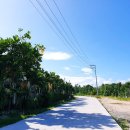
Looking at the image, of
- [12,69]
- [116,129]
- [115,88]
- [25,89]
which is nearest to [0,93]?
[12,69]

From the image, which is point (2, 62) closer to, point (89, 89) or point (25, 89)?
point (25, 89)

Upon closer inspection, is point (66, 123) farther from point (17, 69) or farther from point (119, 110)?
point (119, 110)

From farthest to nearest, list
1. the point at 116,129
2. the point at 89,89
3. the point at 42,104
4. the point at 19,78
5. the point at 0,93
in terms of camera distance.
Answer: the point at 89,89, the point at 42,104, the point at 19,78, the point at 0,93, the point at 116,129

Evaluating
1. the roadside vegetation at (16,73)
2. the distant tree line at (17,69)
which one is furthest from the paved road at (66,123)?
the distant tree line at (17,69)

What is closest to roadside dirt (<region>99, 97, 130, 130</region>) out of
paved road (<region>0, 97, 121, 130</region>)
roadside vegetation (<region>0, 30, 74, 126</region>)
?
paved road (<region>0, 97, 121, 130</region>)

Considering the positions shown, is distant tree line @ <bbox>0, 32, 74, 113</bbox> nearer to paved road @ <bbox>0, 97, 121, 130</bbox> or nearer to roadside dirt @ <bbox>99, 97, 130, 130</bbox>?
paved road @ <bbox>0, 97, 121, 130</bbox>

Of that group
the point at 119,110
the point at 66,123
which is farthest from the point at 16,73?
the point at 119,110

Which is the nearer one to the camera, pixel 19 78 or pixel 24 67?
pixel 24 67

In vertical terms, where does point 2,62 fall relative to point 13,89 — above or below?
above

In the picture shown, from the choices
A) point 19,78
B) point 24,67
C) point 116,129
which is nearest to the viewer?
point 116,129

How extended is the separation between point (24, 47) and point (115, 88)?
3443 inches

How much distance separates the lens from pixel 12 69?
2105 centimetres

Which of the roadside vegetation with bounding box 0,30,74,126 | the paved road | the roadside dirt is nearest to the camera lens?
the paved road

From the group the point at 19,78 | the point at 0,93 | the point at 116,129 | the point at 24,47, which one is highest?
the point at 24,47
